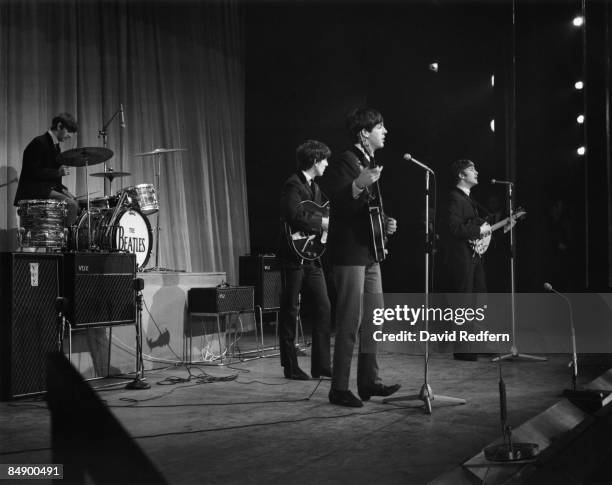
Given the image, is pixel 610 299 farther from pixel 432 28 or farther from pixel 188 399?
pixel 432 28

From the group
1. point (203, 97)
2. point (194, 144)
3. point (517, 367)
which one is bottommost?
point (517, 367)

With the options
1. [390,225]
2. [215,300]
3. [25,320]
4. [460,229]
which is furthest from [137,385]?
[460,229]

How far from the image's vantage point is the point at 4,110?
6309mm

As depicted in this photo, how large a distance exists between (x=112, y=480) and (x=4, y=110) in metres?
6.17

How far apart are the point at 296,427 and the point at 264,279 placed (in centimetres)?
380

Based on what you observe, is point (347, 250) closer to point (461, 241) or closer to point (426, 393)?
point (426, 393)

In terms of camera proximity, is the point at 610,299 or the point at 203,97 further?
the point at 203,97

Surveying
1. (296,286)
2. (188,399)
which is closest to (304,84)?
(296,286)

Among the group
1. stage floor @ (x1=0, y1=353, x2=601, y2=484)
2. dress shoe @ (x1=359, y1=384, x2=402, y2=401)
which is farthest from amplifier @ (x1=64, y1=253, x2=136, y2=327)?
dress shoe @ (x1=359, y1=384, x2=402, y2=401)

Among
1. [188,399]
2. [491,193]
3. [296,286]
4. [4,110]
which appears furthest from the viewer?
[491,193]

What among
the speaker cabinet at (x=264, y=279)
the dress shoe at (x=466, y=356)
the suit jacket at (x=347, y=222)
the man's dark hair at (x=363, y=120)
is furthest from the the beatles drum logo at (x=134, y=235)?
the dress shoe at (x=466, y=356)

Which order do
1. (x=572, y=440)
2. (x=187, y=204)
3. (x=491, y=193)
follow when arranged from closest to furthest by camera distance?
(x=572, y=440), (x=491, y=193), (x=187, y=204)

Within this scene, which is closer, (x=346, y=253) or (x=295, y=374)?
(x=346, y=253)

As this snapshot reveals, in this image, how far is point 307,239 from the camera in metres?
4.85
